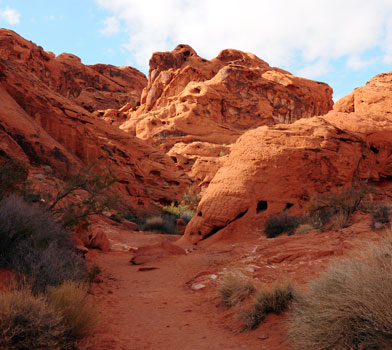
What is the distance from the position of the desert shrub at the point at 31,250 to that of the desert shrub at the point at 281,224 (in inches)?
228

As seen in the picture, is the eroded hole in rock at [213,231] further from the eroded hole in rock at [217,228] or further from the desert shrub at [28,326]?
the desert shrub at [28,326]

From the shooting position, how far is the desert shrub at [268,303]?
169 inches

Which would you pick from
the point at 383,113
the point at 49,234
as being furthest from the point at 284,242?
the point at 383,113

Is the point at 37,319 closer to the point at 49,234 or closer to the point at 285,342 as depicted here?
the point at 285,342

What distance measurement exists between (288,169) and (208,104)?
110ft

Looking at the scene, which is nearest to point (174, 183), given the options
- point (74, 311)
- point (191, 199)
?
point (191, 199)

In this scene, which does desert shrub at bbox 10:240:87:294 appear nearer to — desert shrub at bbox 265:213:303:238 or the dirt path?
the dirt path

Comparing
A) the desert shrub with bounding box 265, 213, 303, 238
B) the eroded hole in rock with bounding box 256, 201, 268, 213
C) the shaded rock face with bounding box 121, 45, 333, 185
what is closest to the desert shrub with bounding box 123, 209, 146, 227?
the eroded hole in rock with bounding box 256, 201, 268, 213

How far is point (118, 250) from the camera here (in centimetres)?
1112

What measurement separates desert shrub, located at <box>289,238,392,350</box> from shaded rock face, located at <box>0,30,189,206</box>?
11.3 metres

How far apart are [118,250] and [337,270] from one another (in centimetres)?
874

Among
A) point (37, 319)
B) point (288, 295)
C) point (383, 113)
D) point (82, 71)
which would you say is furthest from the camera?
point (82, 71)

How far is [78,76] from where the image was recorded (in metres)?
64.9

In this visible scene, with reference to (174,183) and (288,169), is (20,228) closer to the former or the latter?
(288,169)
